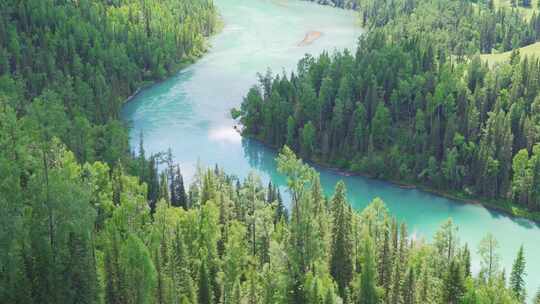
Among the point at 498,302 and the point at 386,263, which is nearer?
the point at 498,302

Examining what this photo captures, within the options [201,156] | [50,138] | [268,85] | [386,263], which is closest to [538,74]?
[268,85]

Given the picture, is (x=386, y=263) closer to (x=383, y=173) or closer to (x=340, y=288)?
(x=340, y=288)

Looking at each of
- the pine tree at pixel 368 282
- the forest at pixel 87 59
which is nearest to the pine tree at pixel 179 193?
the forest at pixel 87 59

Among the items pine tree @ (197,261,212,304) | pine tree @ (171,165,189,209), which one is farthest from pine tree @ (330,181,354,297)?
pine tree @ (171,165,189,209)

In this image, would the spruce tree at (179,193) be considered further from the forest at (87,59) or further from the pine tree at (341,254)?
the pine tree at (341,254)

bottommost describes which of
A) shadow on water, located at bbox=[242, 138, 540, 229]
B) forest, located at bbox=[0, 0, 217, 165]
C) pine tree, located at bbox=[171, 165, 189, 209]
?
shadow on water, located at bbox=[242, 138, 540, 229]

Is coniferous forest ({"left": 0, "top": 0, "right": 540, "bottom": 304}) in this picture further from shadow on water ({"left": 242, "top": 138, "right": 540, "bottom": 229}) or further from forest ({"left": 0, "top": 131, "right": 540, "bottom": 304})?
shadow on water ({"left": 242, "top": 138, "right": 540, "bottom": 229})

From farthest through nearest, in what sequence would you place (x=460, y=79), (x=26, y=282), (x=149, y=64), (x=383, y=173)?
1. (x=149, y=64)
2. (x=460, y=79)
3. (x=383, y=173)
4. (x=26, y=282)
